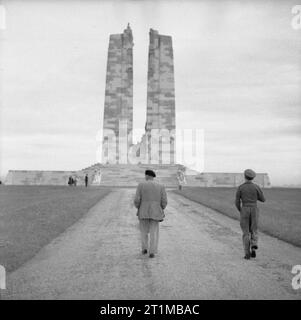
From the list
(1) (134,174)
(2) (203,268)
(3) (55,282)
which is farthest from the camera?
(1) (134,174)

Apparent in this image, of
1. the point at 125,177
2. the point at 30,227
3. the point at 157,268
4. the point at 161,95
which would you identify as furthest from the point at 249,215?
the point at 161,95

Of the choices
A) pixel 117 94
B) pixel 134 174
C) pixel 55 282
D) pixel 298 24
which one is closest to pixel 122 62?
pixel 117 94

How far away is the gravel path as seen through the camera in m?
6.54

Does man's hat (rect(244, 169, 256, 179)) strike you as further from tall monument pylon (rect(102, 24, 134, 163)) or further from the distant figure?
tall monument pylon (rect(102, 24, 134, 163))

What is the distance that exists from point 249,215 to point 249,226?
0.84ft

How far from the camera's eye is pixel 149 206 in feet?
A: 32.1

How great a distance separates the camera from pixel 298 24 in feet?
33.6

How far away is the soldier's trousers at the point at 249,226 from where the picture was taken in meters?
9.54

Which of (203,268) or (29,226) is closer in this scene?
(203,268)

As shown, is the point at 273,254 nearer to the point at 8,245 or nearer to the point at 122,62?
the point at 8,245

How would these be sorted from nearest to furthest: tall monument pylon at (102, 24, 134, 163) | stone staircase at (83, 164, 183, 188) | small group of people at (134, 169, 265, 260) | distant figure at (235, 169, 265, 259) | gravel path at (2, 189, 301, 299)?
gravel path at (2, 189, 301, 299), distant figure at (235, 169, 265, 259), small group of people at (134, 169, 265, 260), stone staircase at (83, 164, 183, 188), tall monument pylon at (102, 24, 134, 163)

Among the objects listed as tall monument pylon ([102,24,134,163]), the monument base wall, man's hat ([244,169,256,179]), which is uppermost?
tall monument pylon ([102,24,134,163])

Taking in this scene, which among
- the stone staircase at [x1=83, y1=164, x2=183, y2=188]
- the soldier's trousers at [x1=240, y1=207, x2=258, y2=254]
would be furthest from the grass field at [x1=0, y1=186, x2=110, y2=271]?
the stone staircase at [x1=83, y1=164, x2=183, y2=188]
